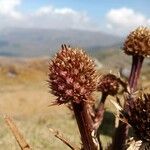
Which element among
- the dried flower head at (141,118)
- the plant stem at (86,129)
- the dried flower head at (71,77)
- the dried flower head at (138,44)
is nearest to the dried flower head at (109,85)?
the dried flower head at (138,44)

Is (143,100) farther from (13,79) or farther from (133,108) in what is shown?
(13,79)

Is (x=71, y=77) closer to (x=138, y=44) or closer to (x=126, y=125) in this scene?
(x=126, y=125)

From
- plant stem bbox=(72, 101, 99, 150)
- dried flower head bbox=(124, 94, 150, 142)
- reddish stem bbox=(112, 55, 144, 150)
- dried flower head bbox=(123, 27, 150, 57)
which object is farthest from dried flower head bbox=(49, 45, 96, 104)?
dried flower head bbox=(123, 27, 150, 57)

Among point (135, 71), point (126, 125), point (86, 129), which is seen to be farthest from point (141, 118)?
point (135, 71)

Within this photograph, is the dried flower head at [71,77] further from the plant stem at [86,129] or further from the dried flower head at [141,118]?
the dried flower head at [141,118]

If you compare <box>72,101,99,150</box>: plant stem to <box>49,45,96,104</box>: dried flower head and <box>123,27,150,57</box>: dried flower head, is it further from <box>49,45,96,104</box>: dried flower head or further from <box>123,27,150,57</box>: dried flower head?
<box>123,27,150,57</box>: dried flower head

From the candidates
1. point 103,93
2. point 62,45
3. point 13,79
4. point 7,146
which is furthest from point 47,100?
point 13,79
